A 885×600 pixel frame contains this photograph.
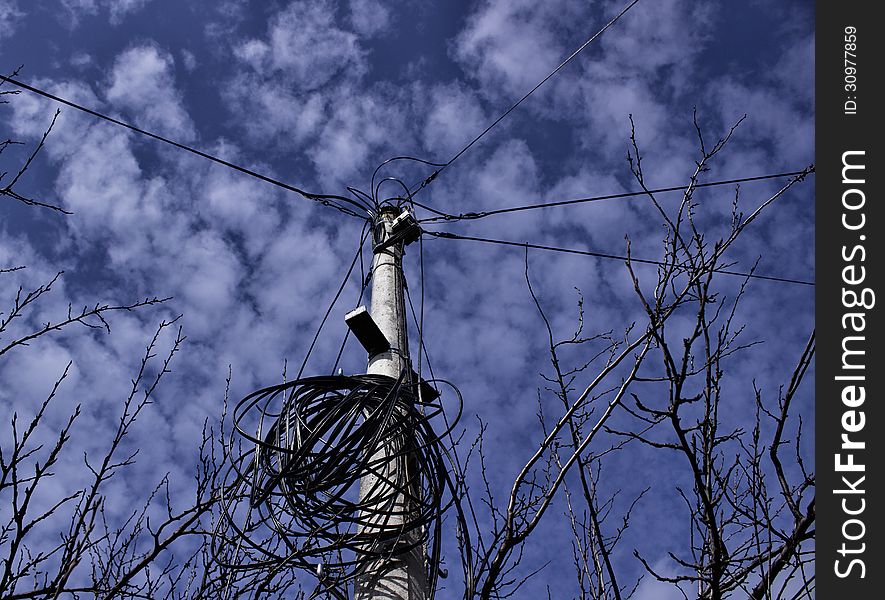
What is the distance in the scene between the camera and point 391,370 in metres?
3.65

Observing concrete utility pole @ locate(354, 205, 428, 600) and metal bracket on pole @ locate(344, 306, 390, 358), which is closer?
concrete utility pole @ locate(354, 205, 428, 600)

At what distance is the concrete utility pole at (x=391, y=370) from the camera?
116 inches

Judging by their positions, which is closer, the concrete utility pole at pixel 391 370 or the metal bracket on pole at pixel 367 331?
the concrete utility pole at pixel 391 370

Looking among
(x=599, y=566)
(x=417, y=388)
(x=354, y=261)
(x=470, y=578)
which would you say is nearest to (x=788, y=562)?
(x=470, y=578)

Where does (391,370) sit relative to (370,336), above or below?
below

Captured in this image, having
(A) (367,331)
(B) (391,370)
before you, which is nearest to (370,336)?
(A) (367,331)

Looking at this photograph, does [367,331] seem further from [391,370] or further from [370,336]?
[391,370]

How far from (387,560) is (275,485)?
27.0 inches

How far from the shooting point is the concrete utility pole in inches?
116

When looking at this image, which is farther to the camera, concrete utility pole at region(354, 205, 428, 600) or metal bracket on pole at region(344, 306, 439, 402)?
metal bracket on pole at region(344, 306, 439, 402)

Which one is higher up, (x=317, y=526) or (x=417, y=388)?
(x=417, y=388)

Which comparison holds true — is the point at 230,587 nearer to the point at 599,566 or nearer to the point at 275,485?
the point at 275,485
